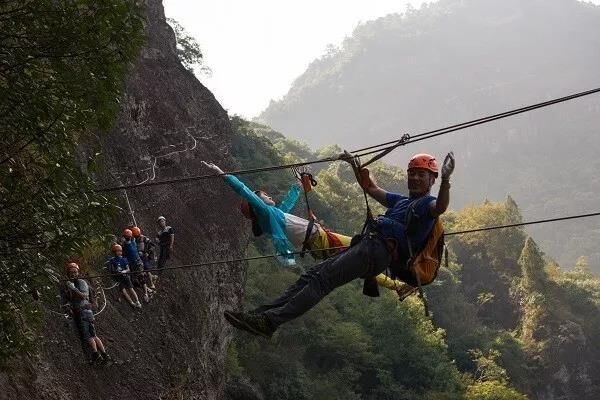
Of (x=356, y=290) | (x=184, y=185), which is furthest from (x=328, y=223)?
(x=184, y=185)

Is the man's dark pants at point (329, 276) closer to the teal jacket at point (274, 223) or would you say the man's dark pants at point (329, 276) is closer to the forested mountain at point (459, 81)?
the teal jacket at point (274, 223)

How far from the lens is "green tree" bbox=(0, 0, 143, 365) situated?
4012 millimetres

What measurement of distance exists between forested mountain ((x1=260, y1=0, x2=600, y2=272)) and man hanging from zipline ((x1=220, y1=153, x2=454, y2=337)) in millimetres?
144025

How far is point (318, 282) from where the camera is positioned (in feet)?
16.2

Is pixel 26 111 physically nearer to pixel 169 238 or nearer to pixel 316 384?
pixel 169 238

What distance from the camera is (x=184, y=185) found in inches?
653

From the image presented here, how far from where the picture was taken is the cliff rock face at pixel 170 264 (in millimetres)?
9102

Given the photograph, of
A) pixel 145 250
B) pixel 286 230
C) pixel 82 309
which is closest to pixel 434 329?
pixel 145 250

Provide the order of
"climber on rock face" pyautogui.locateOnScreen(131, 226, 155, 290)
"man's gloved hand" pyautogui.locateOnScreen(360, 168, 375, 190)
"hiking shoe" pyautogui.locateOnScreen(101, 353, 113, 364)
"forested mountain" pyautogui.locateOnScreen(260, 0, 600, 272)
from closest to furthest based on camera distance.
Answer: "man's gloved hand" pyautogui.locateOnScreen(360, 168, 375, 190)
"hiking shoe" pyautogui.locateOnScreen(101, 353, 113, 364)
"climber on rock face" pyautogui.locateOnScreen(131, 226, 155, 290)
"forested mountain" pyautogui.locateOnScreen(260, 0, 600, 272)

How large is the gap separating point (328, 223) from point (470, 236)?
53.7ft

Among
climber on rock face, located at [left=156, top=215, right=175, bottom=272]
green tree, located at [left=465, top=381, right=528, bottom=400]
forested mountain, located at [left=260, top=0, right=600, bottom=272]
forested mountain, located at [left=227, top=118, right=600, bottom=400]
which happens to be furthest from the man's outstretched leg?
forested mountain, located at [left=260, top=0, right=600, bottom=272]

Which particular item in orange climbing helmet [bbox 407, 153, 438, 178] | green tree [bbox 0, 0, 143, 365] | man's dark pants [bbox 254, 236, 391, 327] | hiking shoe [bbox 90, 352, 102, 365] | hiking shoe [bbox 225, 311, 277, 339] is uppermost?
green tree [bbox 0, 0, 143, 365]

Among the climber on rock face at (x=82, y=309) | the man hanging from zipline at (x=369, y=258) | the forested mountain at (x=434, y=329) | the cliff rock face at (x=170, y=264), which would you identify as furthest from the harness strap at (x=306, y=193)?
the forested mountain at (x=434, y=329)

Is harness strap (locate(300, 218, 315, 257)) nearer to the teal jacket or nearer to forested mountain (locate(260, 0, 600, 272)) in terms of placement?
the teal jacket
